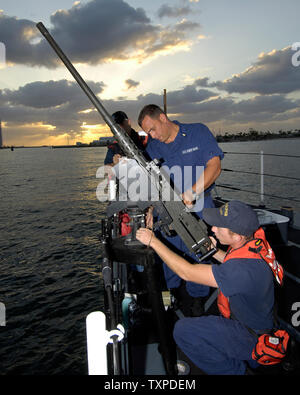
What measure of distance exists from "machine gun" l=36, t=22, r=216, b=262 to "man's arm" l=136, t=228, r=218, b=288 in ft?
1.36

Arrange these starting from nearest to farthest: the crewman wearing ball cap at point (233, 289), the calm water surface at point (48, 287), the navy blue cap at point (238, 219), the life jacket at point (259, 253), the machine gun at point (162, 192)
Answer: the crewman wearing ball cap at point (233, 289) < the life jacket at point (259, 253) < the navy blue cap at point (238, 219) < the machine gun at point (162, 192) < the calm water surface at point (48, 287)

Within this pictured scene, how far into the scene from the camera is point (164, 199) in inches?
110

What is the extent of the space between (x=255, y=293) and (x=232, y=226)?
633mm

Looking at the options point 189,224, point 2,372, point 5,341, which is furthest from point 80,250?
point 189,224

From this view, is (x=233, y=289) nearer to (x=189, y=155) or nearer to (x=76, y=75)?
(x=189, y=155)

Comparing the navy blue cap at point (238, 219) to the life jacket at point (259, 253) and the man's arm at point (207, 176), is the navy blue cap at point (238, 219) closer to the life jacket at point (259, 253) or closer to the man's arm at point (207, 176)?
the life jacket at point (259, 253)

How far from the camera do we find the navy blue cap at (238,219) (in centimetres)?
253

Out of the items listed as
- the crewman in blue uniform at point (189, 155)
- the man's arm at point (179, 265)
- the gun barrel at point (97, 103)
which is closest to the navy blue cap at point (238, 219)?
the man's arm at point (179, 265)

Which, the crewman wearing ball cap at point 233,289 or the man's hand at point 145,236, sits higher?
the man's hand at point 145,236

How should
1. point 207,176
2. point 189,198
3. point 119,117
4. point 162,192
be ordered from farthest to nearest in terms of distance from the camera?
point 119,117
point 207,176
point 189,198
point 162,192

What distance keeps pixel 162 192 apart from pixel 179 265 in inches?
30.2

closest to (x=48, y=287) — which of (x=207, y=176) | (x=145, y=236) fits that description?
(x=207, y=176)

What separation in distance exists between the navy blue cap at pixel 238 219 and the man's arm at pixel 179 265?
47cm

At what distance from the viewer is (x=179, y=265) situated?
2.47 m
